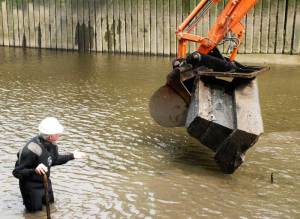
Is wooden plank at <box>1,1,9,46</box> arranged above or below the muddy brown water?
above

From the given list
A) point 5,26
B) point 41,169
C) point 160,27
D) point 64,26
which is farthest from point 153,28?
point 41,169

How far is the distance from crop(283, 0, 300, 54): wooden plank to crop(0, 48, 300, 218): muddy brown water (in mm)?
1525

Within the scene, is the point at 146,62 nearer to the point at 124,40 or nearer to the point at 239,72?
the point at 124,40

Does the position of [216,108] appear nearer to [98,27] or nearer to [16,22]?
[98,27]

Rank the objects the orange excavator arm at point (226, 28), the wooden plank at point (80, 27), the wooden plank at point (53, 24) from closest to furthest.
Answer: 1. the orange excavator arm at point (226, 28)
2. the wooden plank at point (80, 27)
3. the wooden plank at point (53, 24)

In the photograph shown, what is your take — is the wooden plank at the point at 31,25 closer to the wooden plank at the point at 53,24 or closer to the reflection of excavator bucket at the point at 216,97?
the wooden plank at the point at 53,24

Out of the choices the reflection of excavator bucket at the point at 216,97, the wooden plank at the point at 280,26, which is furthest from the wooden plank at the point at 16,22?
the reflection of excavator bucket at the point at 216,97

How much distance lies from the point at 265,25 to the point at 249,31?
1.65 ft

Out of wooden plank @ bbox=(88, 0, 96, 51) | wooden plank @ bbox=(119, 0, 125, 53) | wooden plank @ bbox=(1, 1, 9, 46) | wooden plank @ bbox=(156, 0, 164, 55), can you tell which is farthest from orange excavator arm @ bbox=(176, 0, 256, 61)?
wooden plank @ bbox=(1, 1, 9, 46)

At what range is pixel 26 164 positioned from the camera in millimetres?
5930

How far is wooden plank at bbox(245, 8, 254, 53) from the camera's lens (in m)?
15.4

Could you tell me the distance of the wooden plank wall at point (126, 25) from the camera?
15289 mm

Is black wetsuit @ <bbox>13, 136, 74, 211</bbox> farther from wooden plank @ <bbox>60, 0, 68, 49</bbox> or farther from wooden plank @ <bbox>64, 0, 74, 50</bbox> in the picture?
wooden plank @ <bbox>60, 0, 68, 49</bbox>

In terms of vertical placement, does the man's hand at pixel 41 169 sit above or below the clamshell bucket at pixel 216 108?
below
